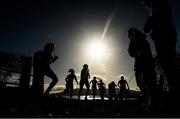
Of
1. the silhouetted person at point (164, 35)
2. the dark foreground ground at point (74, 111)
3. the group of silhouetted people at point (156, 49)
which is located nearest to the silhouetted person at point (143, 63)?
the group of silhouetted people at point (156, 49)

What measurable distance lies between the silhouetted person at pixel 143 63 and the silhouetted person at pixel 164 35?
0.20m

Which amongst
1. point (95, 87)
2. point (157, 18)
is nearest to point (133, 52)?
point (157, 18)

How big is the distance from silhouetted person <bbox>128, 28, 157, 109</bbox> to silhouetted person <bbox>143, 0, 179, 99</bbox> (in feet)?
0.64

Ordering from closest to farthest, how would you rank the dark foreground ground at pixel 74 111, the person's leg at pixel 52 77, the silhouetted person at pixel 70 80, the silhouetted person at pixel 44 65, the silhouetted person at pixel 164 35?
the dark foreground ground at pixel 74 111, the silhouetted person at pixel 164 35, the silhouetted person at pixel 44 65, the person's leg at pixel 52 77, the silhouetted person at pixel 70 80

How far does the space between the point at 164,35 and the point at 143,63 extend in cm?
73

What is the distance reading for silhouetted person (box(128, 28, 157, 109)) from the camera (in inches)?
177

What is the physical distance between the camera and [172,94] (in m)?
4.34

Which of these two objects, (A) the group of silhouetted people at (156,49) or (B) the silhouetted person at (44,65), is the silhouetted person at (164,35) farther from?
(B) the silhouetted person at (44,65)

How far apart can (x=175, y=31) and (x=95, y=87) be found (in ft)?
46.0

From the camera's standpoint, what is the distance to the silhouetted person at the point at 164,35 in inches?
173

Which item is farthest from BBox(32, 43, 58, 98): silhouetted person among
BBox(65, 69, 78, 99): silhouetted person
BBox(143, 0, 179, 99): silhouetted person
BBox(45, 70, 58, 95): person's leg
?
BBox(65, 69, 78, 99): silhouetted person

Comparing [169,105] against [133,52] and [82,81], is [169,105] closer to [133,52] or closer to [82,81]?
[133,52]

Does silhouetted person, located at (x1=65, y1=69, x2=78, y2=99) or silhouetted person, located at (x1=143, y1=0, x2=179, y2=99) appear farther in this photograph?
silhouetted person, located at (x1=65, y1=69, x2=78, y2=99)

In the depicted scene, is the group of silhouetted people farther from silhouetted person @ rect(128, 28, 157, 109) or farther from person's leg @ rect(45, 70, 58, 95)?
person's leg @ rect(45, 70, 58, 95)
